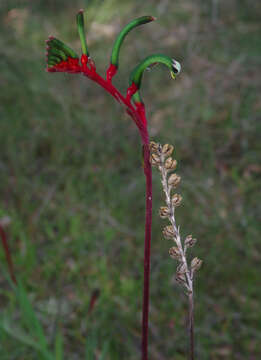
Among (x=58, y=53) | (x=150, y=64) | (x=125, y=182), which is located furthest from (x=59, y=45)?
(x=125, y=182)

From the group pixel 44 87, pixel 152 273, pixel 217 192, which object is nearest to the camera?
pixel 152 273

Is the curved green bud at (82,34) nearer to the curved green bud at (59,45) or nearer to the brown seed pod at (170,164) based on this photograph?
the curved green bud at (59,45)

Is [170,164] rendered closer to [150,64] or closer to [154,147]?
[154,147]

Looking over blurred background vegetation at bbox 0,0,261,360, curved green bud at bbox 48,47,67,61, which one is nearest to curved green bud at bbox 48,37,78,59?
curved green bud at bbox 48,47,67,61

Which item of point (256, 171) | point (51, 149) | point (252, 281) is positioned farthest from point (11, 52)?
point (252, 281)

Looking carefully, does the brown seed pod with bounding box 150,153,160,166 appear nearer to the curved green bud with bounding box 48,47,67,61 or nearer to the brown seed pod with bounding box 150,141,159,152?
the brown seed pod with bounding box 150,141,159,152

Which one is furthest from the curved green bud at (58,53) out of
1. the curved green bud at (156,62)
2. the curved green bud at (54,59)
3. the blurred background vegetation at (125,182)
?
the blurred background vegetation at (125,182)

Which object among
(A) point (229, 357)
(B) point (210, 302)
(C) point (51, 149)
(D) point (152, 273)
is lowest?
(A) point (229, 357)

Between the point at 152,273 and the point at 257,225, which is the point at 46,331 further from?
the point at 257,225
